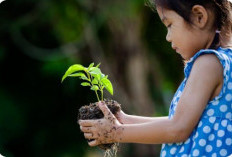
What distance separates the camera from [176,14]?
5.39 feet

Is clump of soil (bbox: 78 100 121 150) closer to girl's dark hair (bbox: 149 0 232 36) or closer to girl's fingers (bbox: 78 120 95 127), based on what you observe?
girl's fingers (bbox: 78 120 95 127)

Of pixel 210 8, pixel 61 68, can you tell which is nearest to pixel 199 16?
pixel 210 8

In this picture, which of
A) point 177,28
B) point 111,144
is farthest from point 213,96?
point 111,144

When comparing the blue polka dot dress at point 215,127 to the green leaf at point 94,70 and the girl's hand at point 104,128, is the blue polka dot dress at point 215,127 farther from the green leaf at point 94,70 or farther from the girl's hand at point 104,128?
the green leaf at point 94,70

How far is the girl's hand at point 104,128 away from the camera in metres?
1.58

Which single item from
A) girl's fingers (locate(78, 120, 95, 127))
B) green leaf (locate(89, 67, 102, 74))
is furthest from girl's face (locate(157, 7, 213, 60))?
girl's fingers (locate(78, 120, 95, 127))

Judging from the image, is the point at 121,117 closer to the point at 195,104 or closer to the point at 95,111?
the point at 95,111

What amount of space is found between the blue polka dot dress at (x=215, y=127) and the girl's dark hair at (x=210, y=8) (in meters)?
0.16

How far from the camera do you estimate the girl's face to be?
1627mm

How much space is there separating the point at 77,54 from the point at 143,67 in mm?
689

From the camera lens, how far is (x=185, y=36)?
1630mm

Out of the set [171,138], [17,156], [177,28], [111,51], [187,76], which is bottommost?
[17,156]

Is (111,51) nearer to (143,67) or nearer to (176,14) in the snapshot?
(143,67)

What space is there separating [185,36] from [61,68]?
3509mm
